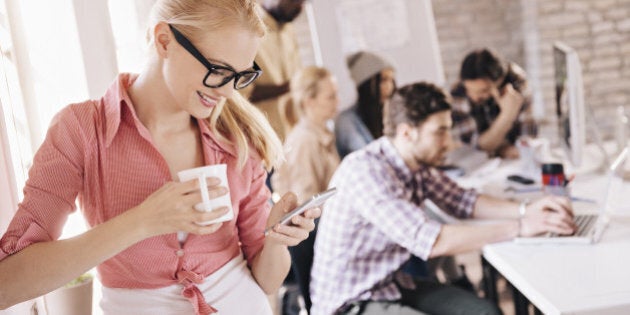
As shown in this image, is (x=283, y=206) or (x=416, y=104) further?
(x=416, y=104)

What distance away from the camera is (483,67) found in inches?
148

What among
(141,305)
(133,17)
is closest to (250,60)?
(141,305)

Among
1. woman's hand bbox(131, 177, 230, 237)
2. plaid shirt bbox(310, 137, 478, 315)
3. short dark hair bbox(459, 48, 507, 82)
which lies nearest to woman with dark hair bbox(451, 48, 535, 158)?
short dark hair bbox(459, 48, 507, 82)

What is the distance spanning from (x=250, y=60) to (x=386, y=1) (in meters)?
3.31

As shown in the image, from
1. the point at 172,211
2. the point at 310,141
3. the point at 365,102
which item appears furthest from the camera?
the point at 365,102

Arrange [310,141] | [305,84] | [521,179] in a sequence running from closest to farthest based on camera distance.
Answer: [521,179], [310,141], [305,84]

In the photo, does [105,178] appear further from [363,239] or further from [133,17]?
[133,17]

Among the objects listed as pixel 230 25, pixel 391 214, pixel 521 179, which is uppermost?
pixel 230 25

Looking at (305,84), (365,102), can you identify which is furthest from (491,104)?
(305,84)

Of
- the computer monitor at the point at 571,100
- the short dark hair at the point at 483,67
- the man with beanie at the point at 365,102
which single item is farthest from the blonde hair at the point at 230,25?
the short dark hair at the point at 483,67

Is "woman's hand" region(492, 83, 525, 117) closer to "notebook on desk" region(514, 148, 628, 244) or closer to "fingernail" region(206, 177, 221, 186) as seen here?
"notebook on desk" region(514, 148, 628, 244)

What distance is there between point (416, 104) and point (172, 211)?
4.49 feet

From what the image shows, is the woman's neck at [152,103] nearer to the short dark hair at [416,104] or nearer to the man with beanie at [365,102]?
the short dark hair at [416,104]

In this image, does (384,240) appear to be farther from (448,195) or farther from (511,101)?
(511,101)
